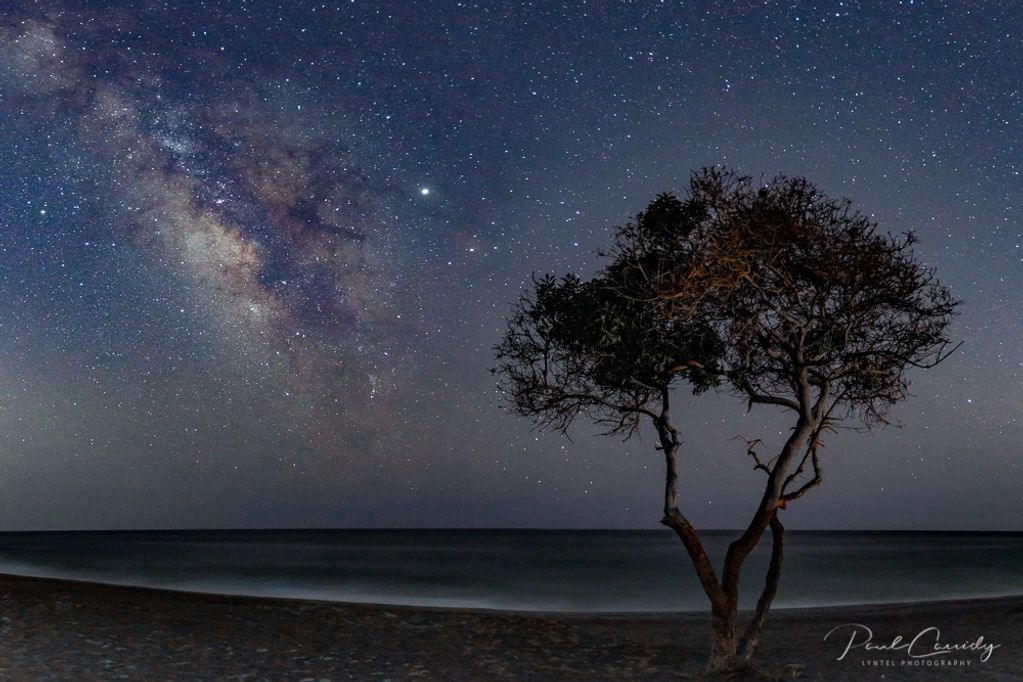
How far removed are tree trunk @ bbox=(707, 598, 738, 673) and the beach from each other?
42 centimetres

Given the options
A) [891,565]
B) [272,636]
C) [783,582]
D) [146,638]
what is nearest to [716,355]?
[272,636]

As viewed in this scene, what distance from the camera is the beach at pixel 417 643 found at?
14.5 m

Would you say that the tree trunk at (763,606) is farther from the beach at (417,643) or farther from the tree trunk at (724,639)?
the beach at (417,643)

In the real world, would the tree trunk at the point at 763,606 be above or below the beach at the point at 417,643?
above

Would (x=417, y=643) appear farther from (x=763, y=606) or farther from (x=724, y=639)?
(x=763, y=606)

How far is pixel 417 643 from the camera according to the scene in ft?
59.9

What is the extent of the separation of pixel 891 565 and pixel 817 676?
254 feet

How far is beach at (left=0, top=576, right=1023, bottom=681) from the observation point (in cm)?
1447

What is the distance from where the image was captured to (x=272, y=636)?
1847 centimetres

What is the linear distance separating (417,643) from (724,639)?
24.2 feet

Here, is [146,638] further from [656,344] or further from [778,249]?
[778,249]

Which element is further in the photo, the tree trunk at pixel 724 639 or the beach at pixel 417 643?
the beach at pixel 417 643

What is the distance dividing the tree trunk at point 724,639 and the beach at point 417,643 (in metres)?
0.42

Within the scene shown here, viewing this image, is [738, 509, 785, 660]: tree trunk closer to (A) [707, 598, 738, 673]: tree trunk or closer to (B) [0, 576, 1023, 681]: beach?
(A) [707, 598, 738, 673]: tree trunk
